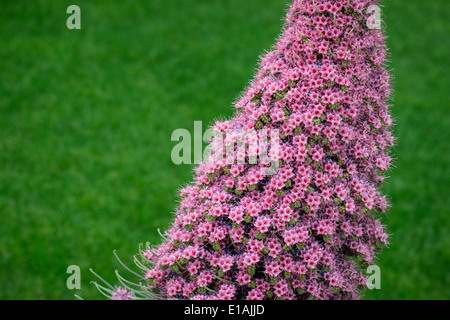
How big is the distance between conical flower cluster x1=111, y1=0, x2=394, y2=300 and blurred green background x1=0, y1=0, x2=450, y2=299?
2.88m

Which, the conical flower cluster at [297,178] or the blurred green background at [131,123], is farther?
the blurred green background at [131,123]

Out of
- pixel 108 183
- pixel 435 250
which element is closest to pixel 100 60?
pixel 108 183

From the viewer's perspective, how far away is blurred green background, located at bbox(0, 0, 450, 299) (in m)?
5.06

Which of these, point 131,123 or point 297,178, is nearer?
point 297,178

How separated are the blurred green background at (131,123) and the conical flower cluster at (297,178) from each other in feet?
9.45

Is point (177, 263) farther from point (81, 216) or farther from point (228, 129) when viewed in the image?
point (81, 216)

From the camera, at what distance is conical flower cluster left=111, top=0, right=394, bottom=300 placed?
201cm

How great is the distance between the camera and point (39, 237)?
507cm

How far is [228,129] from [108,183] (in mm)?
3996

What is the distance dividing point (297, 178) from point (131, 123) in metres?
5.17

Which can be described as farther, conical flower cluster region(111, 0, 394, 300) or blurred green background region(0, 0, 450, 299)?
blurred green background region(0, 0, 450, 299)

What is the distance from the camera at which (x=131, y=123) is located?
6.89m

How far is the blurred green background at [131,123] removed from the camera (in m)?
5.06

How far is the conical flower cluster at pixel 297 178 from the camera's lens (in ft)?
6.61
